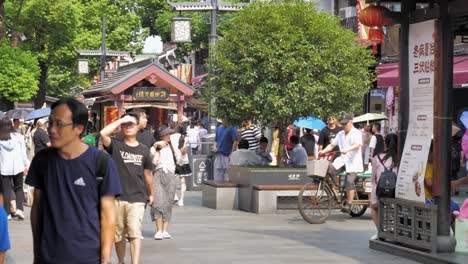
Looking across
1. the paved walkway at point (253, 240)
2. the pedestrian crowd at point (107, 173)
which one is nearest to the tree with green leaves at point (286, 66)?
the pedestrian crowd at point (107, 173)

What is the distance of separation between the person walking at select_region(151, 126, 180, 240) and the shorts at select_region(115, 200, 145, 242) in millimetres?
3334

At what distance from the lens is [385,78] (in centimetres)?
2777

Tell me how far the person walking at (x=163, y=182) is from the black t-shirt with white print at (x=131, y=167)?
3.24m

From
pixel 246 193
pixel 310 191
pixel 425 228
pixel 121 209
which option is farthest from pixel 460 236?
pixel 246 193

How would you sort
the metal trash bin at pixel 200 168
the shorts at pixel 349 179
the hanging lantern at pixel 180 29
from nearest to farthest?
1. the shorts at pixel 349 179
2. the metal trash bin at pixel 200 168
3. the hanging lantern at pixel 180 29

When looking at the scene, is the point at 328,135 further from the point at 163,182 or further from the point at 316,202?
the point at 163,182

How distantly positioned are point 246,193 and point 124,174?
8643mm

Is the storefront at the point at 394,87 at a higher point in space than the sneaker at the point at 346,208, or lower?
higher

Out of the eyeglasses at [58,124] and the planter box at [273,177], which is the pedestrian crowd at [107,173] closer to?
the eyeglasses at [58,124]

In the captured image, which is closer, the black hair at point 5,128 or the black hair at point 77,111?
the black hair at point 77,111

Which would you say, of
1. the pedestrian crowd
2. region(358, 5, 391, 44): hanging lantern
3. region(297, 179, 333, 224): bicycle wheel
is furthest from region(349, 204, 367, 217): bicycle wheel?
region(358, 5, 391, 44): hanging lantern

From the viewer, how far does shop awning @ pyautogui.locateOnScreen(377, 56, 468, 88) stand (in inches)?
A: 956

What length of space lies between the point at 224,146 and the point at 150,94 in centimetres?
1247

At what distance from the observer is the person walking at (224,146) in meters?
23.6
